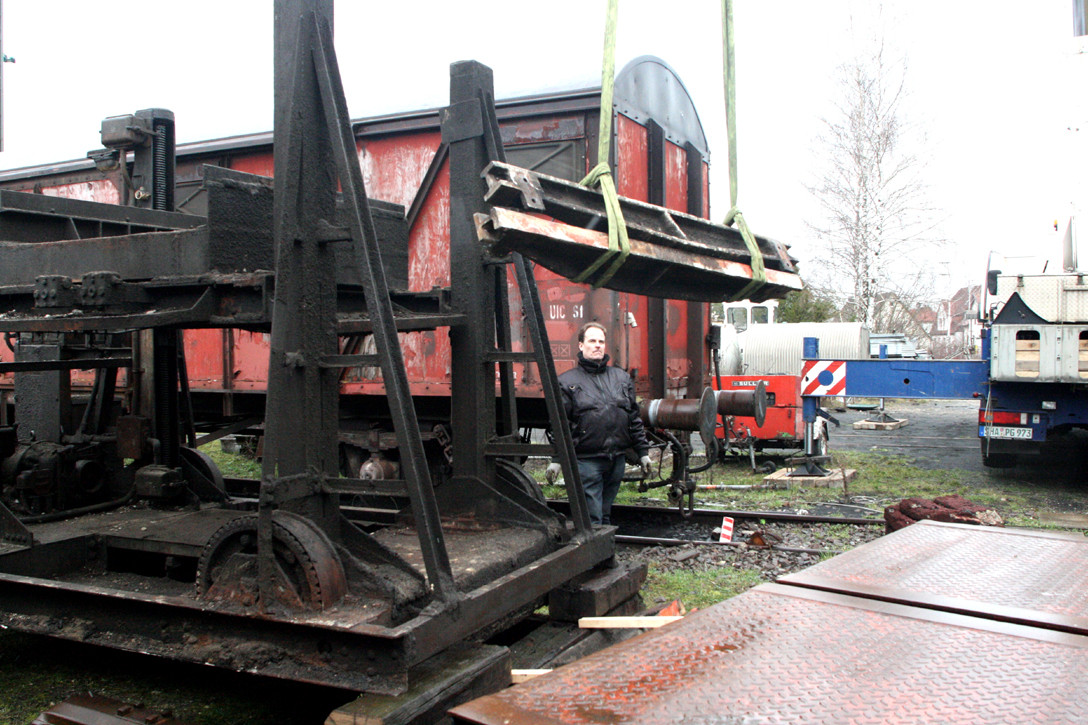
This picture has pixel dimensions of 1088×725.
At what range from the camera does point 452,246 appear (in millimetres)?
4652

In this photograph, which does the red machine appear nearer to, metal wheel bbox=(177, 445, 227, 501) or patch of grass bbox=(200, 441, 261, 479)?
patch of grass bbox=(200, 441, 261, 479)

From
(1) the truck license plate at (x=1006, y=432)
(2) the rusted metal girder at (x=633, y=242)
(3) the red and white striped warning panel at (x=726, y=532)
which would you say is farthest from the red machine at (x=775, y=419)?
(2) the rusted metal girder at (x=633, y=242)

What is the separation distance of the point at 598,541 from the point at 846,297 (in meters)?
24.6

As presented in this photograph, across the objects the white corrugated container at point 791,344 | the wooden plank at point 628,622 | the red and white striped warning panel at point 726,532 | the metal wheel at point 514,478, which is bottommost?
the red and white striped warning panel at point 726,532

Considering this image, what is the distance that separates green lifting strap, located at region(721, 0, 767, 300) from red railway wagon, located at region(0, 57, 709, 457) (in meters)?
3.28

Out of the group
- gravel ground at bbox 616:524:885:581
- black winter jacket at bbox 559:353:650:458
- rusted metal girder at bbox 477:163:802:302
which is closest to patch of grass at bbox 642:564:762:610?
gravel ground at bbox 616:524:885:581

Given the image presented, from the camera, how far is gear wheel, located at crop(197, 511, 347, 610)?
10.7 ft

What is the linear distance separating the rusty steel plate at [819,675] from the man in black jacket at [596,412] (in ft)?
12.2

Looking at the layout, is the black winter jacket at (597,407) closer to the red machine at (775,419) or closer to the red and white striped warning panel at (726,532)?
the red and white striped warning panel at (726,532)

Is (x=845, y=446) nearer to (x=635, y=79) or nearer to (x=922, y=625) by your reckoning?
(x=635, y=79)

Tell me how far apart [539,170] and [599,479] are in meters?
2.98

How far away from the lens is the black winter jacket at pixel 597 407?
5.95m

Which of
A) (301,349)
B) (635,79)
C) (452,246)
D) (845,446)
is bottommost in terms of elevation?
(845,446)

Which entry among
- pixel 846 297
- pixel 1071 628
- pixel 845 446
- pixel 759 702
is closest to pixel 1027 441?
pixel 845 446
